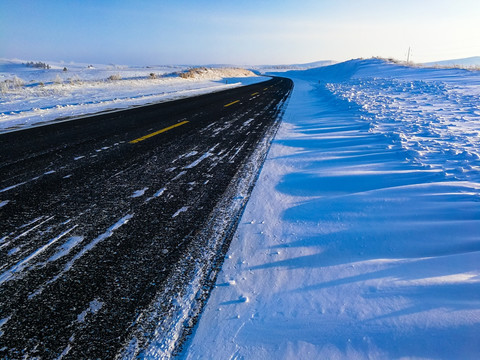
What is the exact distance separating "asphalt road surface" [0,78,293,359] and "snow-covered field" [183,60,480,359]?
33cm

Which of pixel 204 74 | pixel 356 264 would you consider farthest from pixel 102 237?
pixel 204 74

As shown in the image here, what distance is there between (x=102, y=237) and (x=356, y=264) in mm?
2062

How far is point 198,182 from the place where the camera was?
12.1ft

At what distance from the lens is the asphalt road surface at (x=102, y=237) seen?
1.57m

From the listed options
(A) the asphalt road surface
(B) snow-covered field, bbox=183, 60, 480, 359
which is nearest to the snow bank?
(A) the asphalt road surface

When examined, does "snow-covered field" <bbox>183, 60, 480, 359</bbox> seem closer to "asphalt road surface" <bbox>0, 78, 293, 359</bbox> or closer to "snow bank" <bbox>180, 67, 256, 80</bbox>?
"asphalt road surface" <bbox>0, 78, 293, 359</bbox>

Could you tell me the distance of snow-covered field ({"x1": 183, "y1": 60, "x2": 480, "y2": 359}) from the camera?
1.48m

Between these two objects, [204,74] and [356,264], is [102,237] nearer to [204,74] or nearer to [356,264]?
[356,264]

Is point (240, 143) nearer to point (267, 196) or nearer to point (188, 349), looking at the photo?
point (267, 196)

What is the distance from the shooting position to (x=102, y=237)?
2.41 meters

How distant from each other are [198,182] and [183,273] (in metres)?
1.76

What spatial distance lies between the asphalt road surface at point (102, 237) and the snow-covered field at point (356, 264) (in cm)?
33

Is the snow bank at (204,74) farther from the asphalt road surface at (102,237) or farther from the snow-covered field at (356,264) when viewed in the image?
the snow-covered field at (356,264)

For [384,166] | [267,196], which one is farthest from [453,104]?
[267,196]
